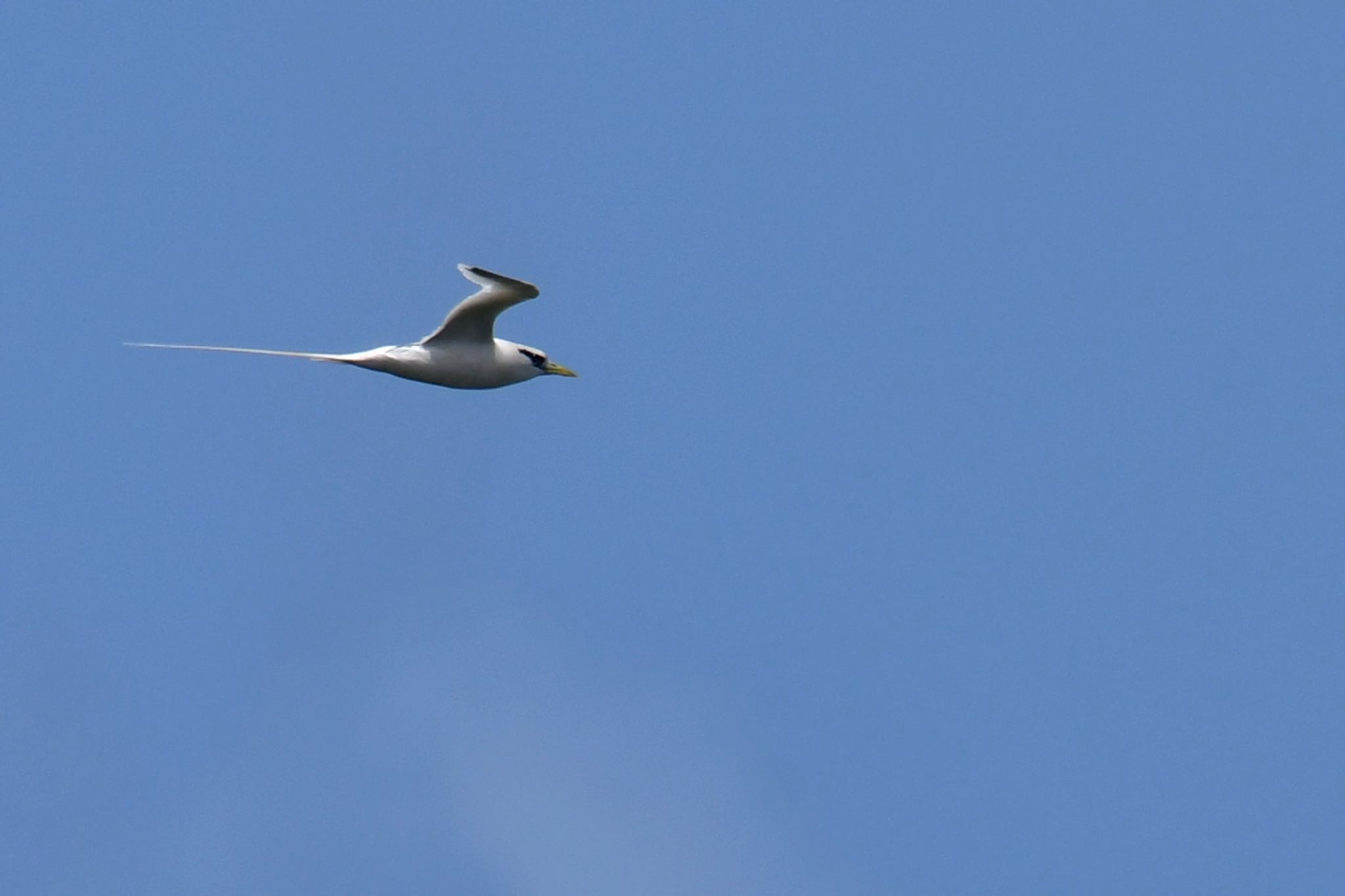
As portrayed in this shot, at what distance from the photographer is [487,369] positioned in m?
30.7

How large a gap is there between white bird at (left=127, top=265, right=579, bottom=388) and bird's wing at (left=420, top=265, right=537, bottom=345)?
0.03 ft

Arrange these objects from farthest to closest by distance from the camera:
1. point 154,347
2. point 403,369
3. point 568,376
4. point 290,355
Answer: point 568,376 < point 403,369 < point 290,355 < point 154,347

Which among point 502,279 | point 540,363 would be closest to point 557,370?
point 540,363

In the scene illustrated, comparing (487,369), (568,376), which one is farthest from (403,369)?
(568,376)

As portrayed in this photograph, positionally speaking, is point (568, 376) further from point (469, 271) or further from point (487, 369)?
point (469, 271)

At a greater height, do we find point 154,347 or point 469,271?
point 469,271

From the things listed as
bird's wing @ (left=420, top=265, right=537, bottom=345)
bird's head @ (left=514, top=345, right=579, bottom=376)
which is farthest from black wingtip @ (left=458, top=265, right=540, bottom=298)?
bird's head @ (left=514, top=345, right=579, bottom=376)

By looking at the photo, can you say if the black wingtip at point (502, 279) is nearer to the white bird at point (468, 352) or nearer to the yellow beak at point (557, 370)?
the white bird at point (468, 352)

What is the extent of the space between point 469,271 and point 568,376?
17.5 ft

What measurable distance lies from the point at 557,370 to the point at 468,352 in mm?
2921

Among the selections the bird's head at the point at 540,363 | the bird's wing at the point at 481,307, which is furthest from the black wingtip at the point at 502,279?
the bird's head at the point at 540,363

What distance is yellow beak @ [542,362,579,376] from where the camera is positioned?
1284 inches

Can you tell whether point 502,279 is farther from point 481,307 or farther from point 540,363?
point 540,363

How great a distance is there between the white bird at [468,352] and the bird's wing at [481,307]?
10 millimetres
